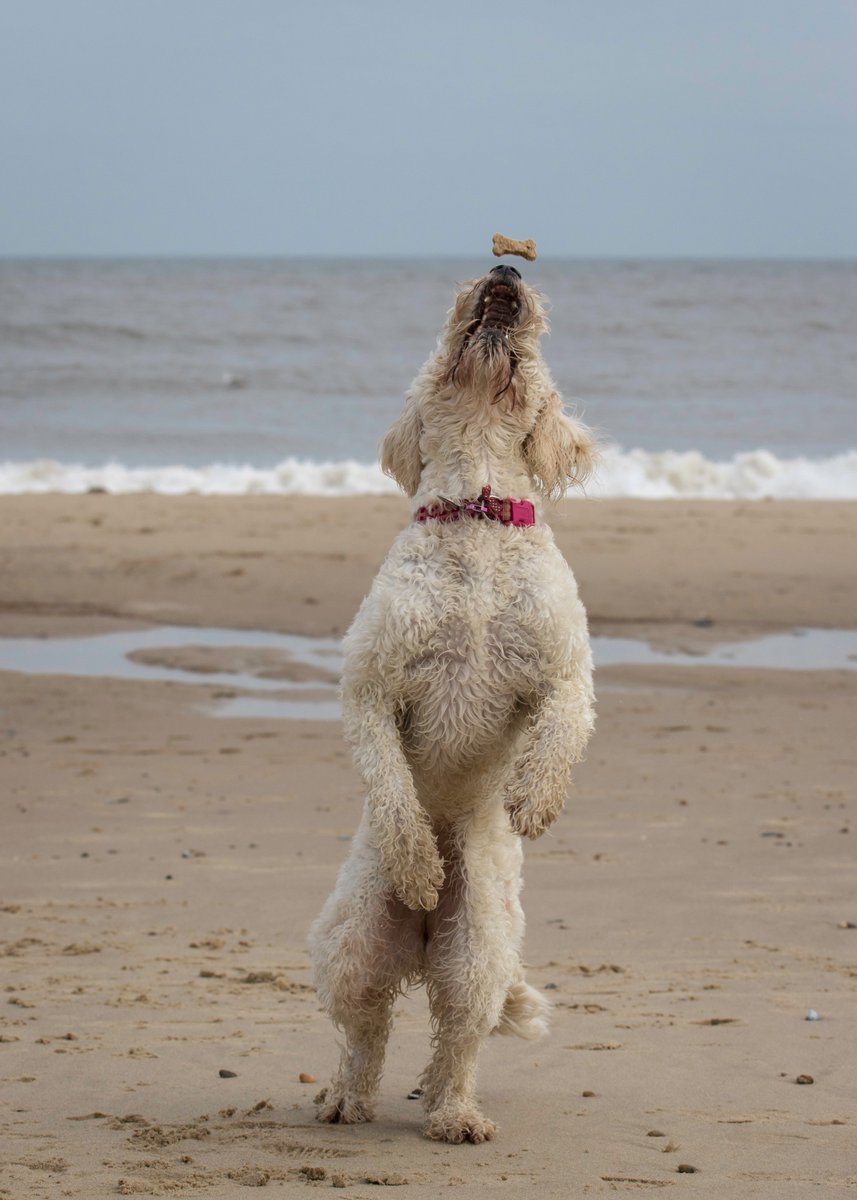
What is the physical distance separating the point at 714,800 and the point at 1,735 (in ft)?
14.7

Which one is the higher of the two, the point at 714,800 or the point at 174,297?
the point at 174,297

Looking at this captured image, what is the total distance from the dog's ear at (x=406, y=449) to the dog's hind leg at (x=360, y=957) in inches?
42.7

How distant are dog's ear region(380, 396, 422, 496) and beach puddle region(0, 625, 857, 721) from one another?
598cm

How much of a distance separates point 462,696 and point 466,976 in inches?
31.4

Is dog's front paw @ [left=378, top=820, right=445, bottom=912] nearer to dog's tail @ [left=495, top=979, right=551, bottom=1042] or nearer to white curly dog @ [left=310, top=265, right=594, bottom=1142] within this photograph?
white curly dog @ [left=310, top=265, right=594, bottom=1142]

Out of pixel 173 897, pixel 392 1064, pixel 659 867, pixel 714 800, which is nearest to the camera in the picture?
pixel 392 1064

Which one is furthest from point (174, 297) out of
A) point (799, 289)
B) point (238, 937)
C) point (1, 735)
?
point (238, 937)

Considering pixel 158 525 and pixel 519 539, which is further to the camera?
pixel 158 525

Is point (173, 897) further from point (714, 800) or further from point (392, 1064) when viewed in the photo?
point (714, 800)

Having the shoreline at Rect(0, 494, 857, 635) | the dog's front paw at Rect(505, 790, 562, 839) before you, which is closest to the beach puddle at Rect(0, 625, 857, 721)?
the shoreline at Rect(0, 494, 857, 635)

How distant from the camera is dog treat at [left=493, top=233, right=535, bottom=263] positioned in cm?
445

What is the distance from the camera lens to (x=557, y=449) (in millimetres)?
4434

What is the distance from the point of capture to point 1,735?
989 centimetres

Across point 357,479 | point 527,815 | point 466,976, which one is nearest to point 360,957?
point 466,976
